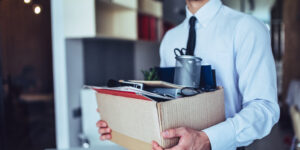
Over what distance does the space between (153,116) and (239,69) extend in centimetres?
54

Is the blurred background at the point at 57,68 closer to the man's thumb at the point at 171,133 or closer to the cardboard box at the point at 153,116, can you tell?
the cardboard box at the point at 153,116

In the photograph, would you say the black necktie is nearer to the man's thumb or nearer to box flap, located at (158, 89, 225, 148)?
box flap, located at (158, 89, 225, 148)

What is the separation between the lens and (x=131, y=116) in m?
0.84

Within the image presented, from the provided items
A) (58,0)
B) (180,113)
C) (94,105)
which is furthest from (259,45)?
→ (58,0)

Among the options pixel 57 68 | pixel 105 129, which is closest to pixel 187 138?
pixel 105 129

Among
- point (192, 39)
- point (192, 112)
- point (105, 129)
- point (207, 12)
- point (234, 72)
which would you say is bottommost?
point (105, 129)

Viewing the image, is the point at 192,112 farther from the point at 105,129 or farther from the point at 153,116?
the point at 105,129

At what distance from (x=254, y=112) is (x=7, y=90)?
5.69 feet

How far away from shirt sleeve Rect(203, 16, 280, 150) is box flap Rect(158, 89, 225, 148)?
34mm

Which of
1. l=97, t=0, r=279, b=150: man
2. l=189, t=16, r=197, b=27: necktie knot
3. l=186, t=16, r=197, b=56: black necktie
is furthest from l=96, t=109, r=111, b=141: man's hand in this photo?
l=189, t=16, r=197, b=27: necktie knot

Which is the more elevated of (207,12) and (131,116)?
(207,12)

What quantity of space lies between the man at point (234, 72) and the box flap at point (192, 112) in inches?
0.9

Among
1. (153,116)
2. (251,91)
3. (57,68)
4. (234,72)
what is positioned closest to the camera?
(153,116)

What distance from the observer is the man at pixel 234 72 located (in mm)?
890
